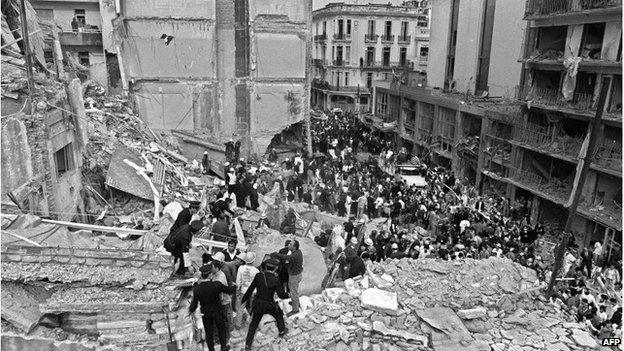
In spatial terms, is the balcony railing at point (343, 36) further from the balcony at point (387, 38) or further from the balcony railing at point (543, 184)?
the balcony railing at point (543, 184)

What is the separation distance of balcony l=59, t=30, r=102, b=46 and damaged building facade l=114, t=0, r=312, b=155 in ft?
9.65

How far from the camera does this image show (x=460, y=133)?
86.6 feet

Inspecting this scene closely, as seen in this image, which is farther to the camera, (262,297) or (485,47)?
(485,47)

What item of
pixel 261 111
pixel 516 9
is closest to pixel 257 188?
pixel 261 111

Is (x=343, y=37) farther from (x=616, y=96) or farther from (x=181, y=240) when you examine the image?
(x=181, y=240)

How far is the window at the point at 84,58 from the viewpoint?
27.0 m

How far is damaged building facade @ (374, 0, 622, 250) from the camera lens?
1766cm

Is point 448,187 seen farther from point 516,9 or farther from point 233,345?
point 233,345

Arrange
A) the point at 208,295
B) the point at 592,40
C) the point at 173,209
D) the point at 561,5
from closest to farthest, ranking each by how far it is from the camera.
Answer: the point at 208,295 → the point at 173,209 → the point at 592,40 → the point at 561,5

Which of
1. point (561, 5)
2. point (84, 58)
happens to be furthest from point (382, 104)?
point (84, 58)

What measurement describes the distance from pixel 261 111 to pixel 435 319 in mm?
19534

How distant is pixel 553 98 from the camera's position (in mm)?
20500

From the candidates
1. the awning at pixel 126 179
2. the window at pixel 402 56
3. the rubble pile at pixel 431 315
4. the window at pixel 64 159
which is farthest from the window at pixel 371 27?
the rubble pile at pixel 431 315

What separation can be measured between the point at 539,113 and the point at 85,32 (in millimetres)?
22640
